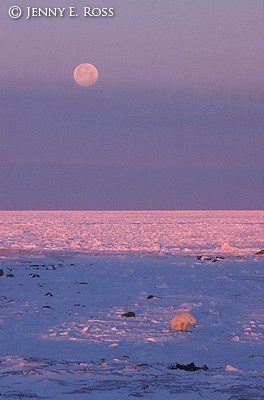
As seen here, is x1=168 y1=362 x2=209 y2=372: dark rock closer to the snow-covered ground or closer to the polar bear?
the snow-covered ground

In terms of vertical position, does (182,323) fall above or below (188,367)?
above

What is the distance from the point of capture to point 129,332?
1145 centimetres

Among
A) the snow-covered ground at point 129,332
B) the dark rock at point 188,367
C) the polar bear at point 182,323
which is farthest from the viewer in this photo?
the polar bear at point 182,323

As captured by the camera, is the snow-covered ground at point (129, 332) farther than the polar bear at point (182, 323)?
No

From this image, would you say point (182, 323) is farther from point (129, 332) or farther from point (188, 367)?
point (188, 367)

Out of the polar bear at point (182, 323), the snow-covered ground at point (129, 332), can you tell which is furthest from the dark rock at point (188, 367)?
the polar bear at point (182, 323)

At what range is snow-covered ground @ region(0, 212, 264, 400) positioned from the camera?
305 inches

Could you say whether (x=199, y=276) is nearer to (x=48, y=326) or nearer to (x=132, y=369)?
(x=48, y=326)

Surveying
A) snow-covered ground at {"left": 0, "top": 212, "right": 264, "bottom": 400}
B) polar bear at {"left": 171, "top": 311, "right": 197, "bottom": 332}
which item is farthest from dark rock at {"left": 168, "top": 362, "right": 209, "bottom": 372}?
polar bear at {"left": 171, "top": 311, "right": 197, "bottom": 332}

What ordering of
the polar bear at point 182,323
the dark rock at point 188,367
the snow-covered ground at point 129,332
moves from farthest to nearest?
the polar bear at point 182,323
the dark rock at point 188,367
the snow-covered ground at point 129,332

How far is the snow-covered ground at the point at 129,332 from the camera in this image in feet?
25.4

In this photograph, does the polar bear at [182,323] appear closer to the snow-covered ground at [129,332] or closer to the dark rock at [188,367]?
the snow-covered ground at [129,332]

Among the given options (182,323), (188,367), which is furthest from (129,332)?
(188,367)

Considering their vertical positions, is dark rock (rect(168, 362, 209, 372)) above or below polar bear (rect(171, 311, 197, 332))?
below
